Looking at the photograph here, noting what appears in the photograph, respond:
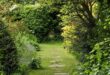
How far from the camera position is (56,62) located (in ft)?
46.4

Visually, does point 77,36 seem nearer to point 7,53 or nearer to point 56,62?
point 56,62

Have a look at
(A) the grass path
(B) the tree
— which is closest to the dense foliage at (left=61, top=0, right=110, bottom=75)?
(A) the grass path

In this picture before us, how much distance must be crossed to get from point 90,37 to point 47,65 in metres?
2.33

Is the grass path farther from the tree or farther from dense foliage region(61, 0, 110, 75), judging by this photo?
the tree

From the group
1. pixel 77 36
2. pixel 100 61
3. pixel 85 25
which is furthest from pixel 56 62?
pixel 100 61

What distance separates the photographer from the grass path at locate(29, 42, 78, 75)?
1195cm

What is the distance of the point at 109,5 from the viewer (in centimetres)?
860

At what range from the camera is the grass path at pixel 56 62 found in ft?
39.2

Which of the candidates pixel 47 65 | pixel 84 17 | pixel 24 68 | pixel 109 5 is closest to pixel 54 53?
pixel 47 65

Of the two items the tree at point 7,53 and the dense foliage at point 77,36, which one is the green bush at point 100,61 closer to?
the dense foliage at point 77,36

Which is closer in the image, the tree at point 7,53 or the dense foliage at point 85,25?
the dense foliage at point 85,25

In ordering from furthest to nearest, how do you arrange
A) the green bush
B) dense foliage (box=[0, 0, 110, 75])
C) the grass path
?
the grass path
dense foliage (box=[0, 0, 110, 75])
the green bush

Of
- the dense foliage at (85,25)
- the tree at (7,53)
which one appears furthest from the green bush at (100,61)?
the tree at (7,53)

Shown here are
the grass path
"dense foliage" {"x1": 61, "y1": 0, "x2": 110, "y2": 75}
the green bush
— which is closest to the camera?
the green bush
